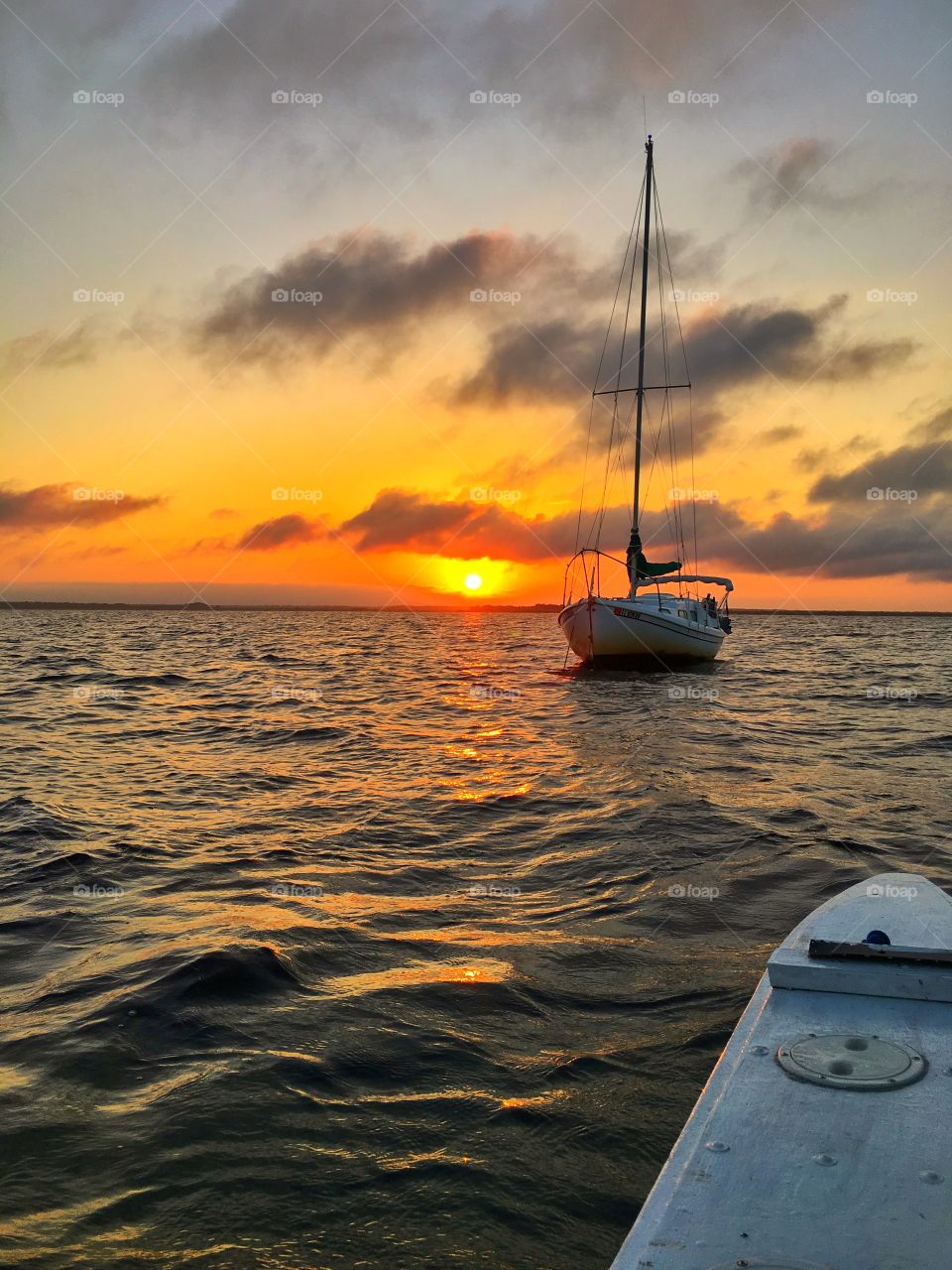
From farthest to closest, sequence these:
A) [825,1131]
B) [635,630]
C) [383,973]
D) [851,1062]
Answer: [635,630] < [383,973] < [851,1062] < [825,1131]

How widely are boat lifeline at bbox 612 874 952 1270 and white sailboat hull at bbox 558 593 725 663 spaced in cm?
2884

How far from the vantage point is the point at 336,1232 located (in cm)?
330

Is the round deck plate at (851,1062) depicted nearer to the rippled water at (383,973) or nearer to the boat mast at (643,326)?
the rippled water at (383,973)

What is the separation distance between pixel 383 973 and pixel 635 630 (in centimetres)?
2839

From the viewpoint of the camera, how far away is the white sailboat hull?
32.9 m

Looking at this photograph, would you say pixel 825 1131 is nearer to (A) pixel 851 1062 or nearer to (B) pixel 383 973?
(A) pixel 851 1062

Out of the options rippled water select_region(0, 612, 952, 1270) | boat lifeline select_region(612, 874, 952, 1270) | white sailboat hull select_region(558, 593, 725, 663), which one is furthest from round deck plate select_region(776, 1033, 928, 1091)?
white sailboat hull select_region(558, 593, 725, 663)

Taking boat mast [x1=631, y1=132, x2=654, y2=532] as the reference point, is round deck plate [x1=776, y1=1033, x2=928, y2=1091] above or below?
below

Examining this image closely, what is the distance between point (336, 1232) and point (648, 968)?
10.2 ft

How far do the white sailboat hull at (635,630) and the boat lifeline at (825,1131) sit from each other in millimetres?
28837

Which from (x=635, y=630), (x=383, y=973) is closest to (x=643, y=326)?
(x=635, y=630)

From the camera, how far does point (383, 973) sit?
19.0 feet

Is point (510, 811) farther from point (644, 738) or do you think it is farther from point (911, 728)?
point (911, 728)

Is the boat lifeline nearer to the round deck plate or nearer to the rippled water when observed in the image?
the round deck plate
